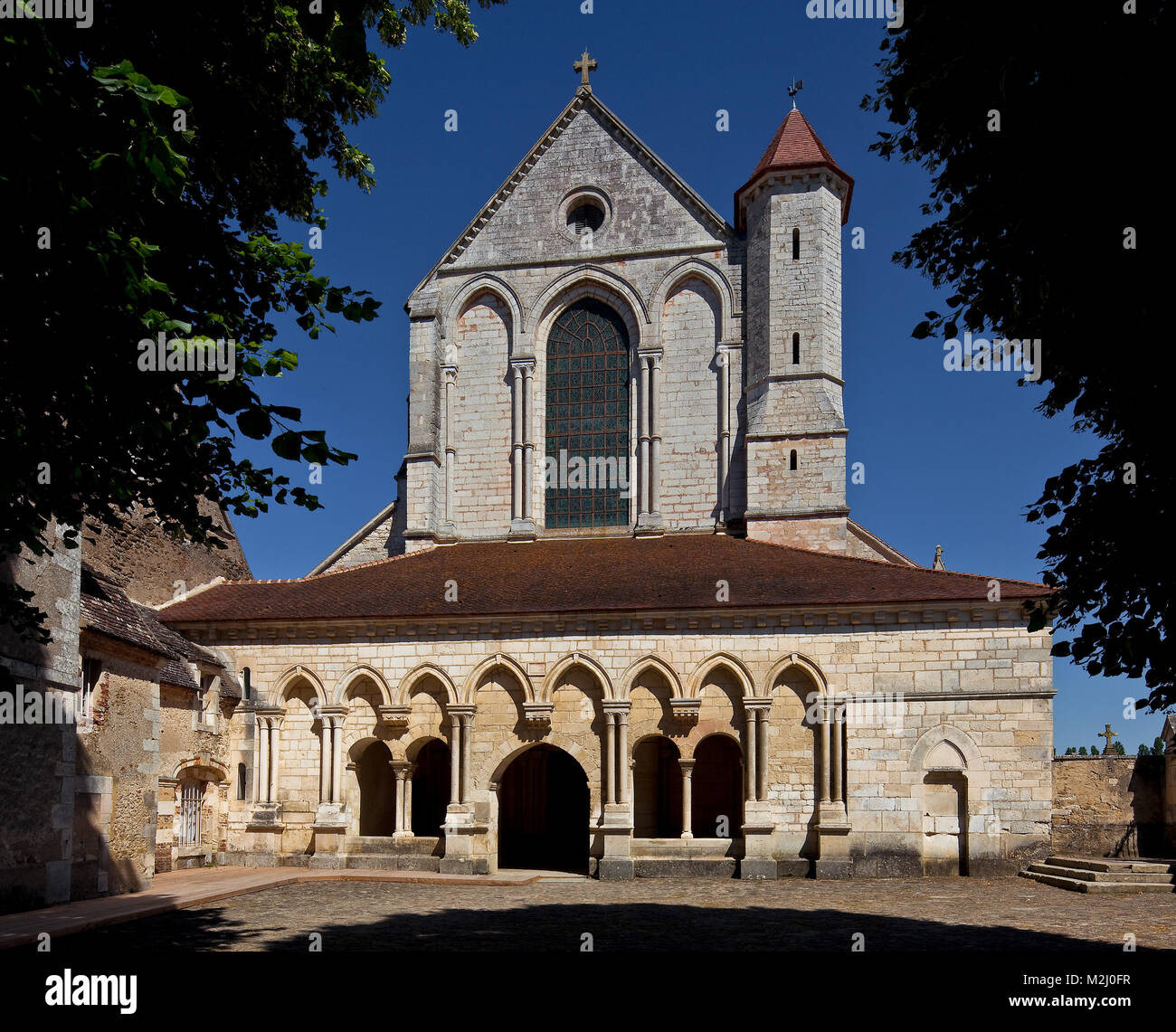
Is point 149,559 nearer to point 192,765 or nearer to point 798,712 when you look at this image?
point 192,765

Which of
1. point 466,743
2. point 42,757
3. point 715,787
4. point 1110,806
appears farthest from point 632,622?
point 1110,806

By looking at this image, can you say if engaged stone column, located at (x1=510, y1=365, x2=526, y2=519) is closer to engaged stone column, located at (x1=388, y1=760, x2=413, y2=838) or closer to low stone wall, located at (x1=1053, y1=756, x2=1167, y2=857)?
engaged stone column, located at (x1=388, y1=760, x2=413, y2=838)

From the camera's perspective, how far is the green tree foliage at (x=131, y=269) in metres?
6.30

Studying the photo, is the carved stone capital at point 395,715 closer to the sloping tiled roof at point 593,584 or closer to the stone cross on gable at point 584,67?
the sloping tiled roof at point 593,584

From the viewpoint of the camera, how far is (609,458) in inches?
1053

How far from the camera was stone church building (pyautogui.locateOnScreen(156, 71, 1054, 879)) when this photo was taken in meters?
19.3

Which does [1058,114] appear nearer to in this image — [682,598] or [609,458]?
[682,598]

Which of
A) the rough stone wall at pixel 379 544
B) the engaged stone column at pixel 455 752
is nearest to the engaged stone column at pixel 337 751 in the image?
the engaged stone column at pixel 455 752

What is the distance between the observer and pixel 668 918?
45.7 ft

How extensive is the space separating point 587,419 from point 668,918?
15.0 meters

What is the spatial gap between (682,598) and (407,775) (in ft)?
19.8

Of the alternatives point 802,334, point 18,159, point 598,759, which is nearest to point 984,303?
point 18,159

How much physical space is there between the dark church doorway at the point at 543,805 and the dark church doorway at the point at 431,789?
135 cm
